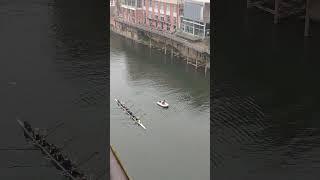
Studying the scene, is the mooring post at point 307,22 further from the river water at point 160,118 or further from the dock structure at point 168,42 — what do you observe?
the dock structure at point 168,42

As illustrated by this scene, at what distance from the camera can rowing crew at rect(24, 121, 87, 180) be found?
2.57 meters

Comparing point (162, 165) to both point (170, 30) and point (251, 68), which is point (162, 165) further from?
point (170, 30)

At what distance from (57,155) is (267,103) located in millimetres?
1410

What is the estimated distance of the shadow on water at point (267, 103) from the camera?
2.85 meters

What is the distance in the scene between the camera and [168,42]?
329 inches

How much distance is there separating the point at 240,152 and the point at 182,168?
142 cm

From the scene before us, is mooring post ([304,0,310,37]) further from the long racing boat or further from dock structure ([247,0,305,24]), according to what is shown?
the long racing boat

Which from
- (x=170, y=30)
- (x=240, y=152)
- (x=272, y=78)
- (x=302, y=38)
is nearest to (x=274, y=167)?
(x=240, y=152)

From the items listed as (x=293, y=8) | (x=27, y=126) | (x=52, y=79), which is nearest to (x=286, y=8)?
(x=293, y=8)

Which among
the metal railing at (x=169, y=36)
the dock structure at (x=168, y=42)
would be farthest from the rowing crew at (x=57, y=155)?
the metal railing at (x=169, y=36)

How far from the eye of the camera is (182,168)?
4.38m

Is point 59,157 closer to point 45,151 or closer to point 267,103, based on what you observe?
point 45,151

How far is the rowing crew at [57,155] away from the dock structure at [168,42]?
462 cm

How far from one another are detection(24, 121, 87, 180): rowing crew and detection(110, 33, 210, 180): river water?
1.35 m
